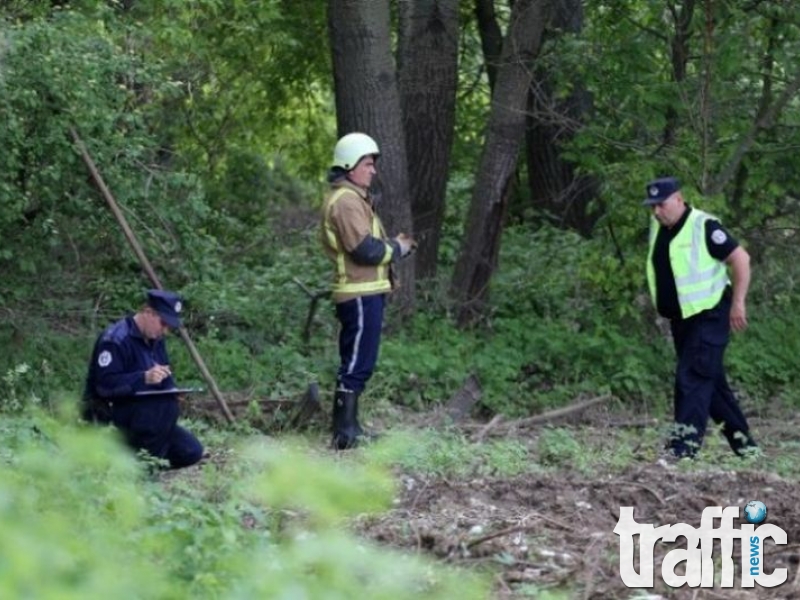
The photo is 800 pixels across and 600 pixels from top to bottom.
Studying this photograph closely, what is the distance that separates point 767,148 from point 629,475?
562cm

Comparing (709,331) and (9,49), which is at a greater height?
(9,49)

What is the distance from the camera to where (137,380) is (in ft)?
34.1

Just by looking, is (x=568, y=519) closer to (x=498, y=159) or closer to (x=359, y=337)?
(x=359, y=337)

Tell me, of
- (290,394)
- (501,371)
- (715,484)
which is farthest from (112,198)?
(715,484)

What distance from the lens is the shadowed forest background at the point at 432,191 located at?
13.2 m

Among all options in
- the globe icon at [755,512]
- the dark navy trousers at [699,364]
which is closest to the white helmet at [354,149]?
the dark navy trousers at [699,364]

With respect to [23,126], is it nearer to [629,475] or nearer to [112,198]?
[112,198]

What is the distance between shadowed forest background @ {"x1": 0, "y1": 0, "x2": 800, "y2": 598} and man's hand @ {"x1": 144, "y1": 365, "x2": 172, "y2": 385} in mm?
1617

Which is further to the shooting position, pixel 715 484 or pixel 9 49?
pixel 9 49

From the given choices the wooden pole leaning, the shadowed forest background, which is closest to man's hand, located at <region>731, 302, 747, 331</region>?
the shadowed forest background

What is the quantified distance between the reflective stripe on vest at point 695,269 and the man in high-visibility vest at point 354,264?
5.76ft

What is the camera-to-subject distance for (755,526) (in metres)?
8.43

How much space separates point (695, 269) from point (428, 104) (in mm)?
5670

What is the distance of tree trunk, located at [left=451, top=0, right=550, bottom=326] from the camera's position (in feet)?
50.6
